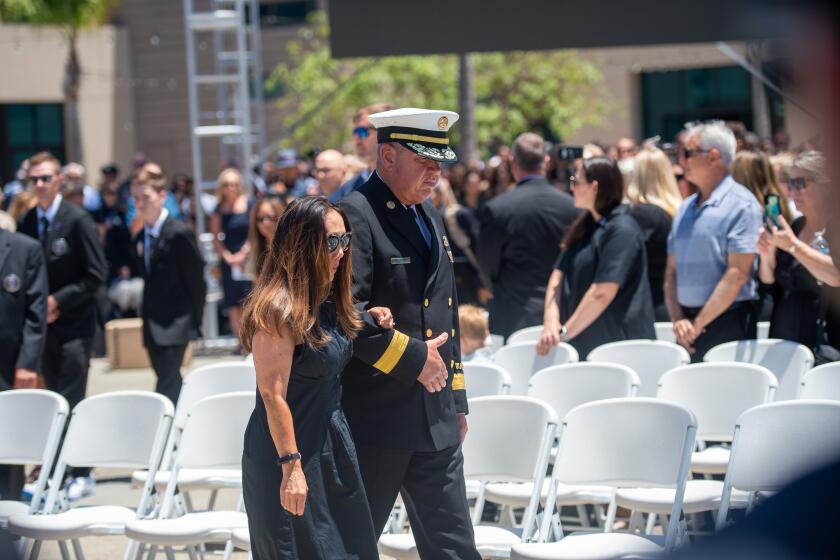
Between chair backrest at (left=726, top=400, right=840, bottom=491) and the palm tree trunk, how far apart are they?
24.1m

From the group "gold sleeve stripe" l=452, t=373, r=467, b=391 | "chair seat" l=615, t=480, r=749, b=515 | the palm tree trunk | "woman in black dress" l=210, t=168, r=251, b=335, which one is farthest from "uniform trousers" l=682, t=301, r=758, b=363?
the palm tree trunk

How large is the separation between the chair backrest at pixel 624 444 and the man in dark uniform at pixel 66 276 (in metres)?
3.63

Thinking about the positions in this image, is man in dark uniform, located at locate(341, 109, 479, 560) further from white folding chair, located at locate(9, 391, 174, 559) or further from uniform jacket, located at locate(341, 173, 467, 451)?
white folding chair, located at locate(9, 391, 174, 559)

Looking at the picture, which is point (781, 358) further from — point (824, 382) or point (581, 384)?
point (581, 384)

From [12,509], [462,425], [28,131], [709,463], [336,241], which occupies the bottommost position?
[12,509]

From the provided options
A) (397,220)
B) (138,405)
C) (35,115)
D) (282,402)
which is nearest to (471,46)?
(138,405)

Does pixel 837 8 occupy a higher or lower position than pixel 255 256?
higher

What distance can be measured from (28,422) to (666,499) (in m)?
2.86

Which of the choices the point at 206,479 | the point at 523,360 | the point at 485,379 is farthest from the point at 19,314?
the point at 523,360

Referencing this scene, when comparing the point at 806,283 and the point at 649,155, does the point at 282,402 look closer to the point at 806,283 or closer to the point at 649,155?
the point at 806,283

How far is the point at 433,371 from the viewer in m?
3.65

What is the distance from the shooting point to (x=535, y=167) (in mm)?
6703

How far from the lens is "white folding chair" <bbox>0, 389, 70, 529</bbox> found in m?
5.08

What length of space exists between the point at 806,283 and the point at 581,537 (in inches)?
90.9
